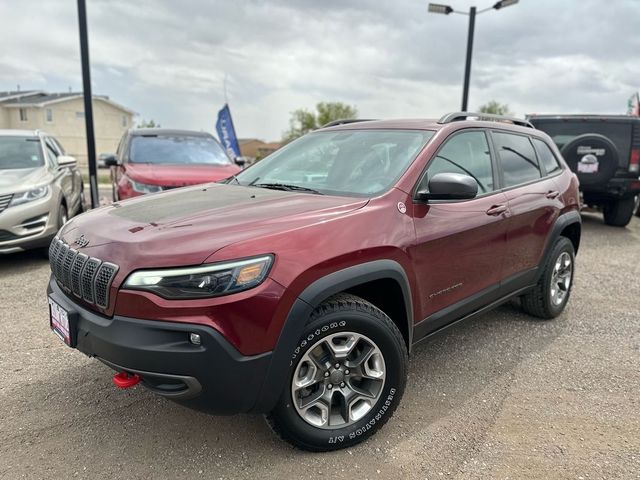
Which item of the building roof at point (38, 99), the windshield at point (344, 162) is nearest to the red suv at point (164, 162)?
the windshield at point (344, 162)

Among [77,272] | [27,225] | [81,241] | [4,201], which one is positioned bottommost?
[27,225]

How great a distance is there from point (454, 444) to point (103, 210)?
7.74ft

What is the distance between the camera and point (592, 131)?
A: 9.10m

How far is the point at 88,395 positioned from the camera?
9.89ft

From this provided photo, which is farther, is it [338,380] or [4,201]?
[4,201]

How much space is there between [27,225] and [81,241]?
3.67 meters

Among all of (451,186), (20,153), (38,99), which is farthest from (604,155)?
(38,99)

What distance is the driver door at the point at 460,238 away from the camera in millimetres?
2850

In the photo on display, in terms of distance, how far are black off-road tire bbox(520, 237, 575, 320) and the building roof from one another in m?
46.8

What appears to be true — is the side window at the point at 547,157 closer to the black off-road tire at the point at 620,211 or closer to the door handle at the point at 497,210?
the door handle at the point at 497,210

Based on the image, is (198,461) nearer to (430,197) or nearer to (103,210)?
(103,210)

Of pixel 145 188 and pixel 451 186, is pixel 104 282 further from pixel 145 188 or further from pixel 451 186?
pixel 145 188

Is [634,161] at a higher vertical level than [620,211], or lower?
higher

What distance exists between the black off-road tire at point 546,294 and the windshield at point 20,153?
19.9 ft
